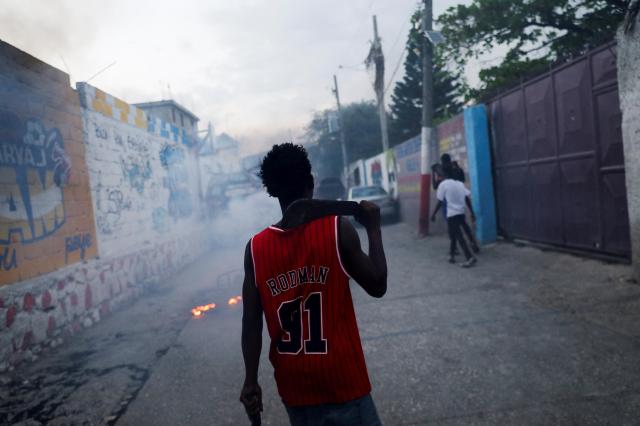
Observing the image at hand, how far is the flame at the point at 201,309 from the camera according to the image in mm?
6361

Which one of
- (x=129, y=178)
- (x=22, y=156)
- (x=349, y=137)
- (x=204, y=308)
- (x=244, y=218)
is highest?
(x=349, y=137)

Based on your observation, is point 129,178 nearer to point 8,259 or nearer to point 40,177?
point 40,177

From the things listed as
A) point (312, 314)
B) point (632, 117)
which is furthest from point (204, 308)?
point (632, 117)

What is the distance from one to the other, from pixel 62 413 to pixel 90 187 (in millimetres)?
4272

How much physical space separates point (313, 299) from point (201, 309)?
17.4 ft

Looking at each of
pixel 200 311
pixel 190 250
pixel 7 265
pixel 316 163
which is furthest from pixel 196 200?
pixel 316 163

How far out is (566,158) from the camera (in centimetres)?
661

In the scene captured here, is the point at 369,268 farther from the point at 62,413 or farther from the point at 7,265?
the point at 7,265

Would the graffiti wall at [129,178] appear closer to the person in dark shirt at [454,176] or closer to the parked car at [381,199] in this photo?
the person in dark shirt at [454,176]

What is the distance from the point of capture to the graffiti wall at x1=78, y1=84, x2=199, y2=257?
7332 mm

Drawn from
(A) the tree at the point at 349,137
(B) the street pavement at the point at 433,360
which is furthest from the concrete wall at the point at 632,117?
(A) the tree at the point at 349,137

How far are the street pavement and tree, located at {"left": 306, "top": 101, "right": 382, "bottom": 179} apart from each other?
109ft

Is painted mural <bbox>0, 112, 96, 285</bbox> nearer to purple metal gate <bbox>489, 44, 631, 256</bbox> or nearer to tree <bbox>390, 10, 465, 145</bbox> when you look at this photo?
purple metal gate <bbox>489, 44, 631, 256</bbox>

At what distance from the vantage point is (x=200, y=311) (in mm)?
6480
